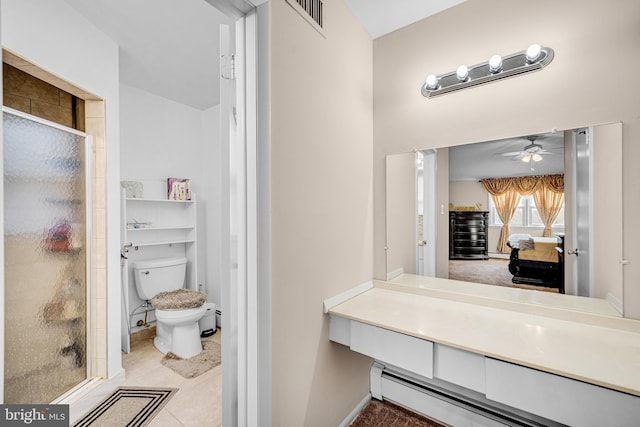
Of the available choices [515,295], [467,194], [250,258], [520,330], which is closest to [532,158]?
[467,194]

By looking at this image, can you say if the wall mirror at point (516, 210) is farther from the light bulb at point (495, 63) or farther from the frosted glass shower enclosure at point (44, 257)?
the frosted glass shower enclosure at point (44, 257)

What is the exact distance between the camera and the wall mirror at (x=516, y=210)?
4.13ft

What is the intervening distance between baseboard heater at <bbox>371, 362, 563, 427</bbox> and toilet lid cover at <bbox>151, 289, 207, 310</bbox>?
5.19 ft

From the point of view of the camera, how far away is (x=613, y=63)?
1225mm

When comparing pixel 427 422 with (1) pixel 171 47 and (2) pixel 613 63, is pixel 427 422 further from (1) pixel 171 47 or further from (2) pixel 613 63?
(1) pixel 171 47

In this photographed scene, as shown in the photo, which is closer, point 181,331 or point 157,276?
point 181,331

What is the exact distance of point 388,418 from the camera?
168cm

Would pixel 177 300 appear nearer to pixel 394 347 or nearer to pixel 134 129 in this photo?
pixel 134 129

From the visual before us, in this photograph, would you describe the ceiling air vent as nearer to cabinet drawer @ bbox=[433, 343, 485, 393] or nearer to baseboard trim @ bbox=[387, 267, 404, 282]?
baseboard trim @ bbox=[387, 267, 404, 282]

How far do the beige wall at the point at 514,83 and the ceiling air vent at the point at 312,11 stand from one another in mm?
632

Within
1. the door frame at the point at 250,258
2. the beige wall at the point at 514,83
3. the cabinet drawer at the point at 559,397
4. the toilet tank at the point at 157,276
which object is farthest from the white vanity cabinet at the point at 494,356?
the toilet tank at the point at 157,276

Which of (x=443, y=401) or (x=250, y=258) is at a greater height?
(x=250, y=258)

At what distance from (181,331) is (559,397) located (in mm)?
2496

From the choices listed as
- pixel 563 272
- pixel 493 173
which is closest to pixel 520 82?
pixel 493 173
